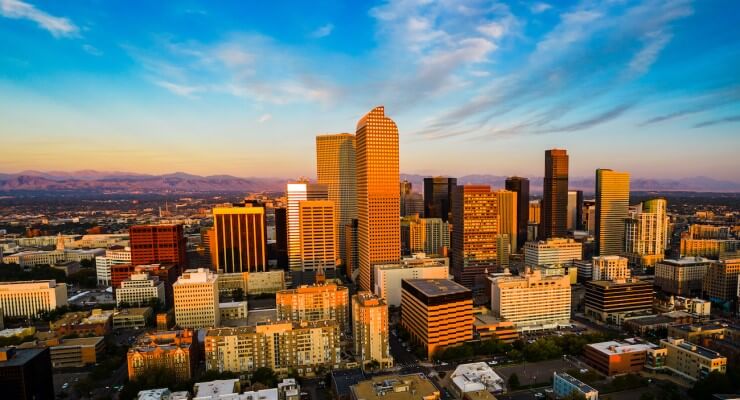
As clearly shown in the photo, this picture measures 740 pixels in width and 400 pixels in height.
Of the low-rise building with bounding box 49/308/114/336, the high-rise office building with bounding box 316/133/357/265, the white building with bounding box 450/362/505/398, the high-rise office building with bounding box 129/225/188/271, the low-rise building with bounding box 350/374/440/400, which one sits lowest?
the white building with bounding box 450/362/505/398

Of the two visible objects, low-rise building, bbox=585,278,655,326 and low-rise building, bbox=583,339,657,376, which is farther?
low-rise building, bbox=585,278,655,326

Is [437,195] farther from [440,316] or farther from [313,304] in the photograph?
[440,316]

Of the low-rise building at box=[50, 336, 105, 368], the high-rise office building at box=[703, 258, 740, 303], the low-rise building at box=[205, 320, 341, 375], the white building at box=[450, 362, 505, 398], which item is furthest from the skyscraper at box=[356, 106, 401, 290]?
the high-rise office building at box=[703, 258, 740, 303]

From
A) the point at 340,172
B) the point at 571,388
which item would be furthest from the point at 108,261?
the point at 571,388

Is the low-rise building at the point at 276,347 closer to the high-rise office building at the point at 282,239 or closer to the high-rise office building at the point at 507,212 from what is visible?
the high-rise office building at the point at 282,239

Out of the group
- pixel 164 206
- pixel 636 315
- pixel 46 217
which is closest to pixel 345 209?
pixel 636 315

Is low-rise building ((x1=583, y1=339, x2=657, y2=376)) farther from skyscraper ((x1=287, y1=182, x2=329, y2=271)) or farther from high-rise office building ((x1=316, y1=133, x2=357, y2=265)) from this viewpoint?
high-rise office building ((x1=316, y1=133, x2=357, y2=265))

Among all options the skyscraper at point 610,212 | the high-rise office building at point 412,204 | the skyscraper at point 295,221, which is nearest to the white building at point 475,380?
the skyscraper at point 295,221
